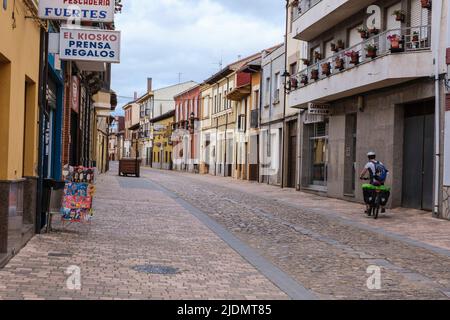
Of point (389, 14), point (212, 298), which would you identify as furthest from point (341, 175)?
point (212, 298)

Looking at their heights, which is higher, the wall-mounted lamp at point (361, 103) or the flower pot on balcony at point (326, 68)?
the flower pot on balcony at point (326, 68)

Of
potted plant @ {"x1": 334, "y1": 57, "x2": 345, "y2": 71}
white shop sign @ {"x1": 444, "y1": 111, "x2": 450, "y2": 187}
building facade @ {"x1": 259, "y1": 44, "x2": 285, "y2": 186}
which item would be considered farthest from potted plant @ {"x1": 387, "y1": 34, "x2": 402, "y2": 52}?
building facade @ {"x1": 259, "y1": 44, "x2": 285, "y2": 186}

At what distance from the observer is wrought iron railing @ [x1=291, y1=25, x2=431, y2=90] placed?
16.4 m

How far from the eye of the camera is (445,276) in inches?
322

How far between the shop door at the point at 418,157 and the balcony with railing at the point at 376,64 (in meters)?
1.12

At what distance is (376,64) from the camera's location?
17.4 meters

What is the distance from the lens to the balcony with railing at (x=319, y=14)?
20.2 m

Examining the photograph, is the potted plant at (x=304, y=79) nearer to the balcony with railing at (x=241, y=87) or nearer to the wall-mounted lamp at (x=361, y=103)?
the wall-mounted lamp at (x=361, y=103)

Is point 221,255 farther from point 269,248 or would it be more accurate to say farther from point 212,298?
point 212,298

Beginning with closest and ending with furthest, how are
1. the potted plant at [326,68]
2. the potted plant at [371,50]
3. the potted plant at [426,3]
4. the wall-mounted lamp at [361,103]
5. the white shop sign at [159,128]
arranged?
1. the potted plant at [426,3]
2. the potted plant at [371,50]
3. the wall-mounted lamp at [361,103]
4. the potted plant at [326,68]
5. the white shop sign at [159,128]

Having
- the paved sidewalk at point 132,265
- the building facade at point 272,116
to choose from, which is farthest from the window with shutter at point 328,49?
the paved sidewalk at point 132,265

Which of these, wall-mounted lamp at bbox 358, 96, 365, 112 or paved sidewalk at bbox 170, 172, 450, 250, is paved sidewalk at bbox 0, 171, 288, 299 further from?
wall-mounted lamp at bbox 358, 96, 365, 112

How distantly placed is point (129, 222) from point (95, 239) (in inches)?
106
